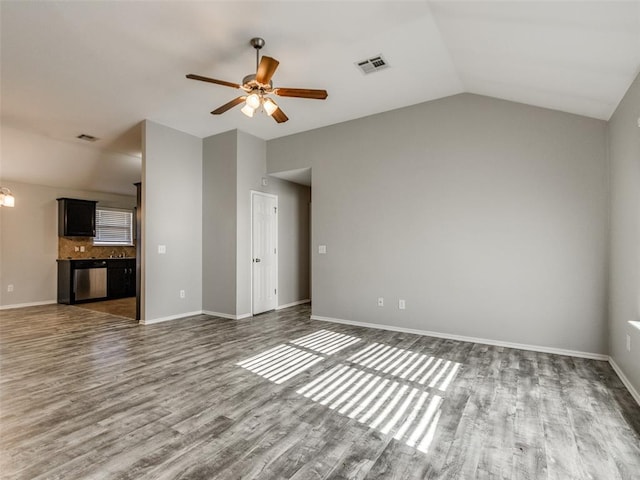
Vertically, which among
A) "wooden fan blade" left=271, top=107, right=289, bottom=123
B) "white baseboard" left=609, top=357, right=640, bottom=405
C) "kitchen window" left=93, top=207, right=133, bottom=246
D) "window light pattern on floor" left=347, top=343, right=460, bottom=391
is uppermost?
"wooden fan blade" left=271, top=107, right=289, bottom=123

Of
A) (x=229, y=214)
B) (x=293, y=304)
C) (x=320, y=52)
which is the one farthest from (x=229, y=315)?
(x=320, y=52)

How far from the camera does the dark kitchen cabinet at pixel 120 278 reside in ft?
25.1

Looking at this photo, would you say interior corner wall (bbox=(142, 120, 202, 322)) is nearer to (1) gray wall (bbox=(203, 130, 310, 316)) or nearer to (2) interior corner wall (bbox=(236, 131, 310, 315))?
(1) gray wall (bbox=(203, 130, 310, 316))

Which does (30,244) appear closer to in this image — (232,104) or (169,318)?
(169,318)

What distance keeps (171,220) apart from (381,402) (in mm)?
4357

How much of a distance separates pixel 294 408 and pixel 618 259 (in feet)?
10.9

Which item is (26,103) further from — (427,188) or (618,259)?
(618,259)

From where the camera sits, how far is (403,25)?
2938 mm

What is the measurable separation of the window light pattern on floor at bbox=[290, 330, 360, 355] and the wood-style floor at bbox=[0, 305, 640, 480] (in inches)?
1.5

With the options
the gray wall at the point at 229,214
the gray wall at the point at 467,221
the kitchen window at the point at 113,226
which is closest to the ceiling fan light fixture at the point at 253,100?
the gray wall at the point at 467,221

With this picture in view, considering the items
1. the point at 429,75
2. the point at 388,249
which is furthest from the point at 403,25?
the point at 388,249

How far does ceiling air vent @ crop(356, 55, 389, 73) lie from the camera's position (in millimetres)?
3455

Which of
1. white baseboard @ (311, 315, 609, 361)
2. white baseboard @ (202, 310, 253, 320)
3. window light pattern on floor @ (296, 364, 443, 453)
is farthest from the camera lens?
white baseboard @ (202, 310, 253, 320)

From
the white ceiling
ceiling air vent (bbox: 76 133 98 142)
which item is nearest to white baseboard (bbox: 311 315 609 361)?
the white ceiling
